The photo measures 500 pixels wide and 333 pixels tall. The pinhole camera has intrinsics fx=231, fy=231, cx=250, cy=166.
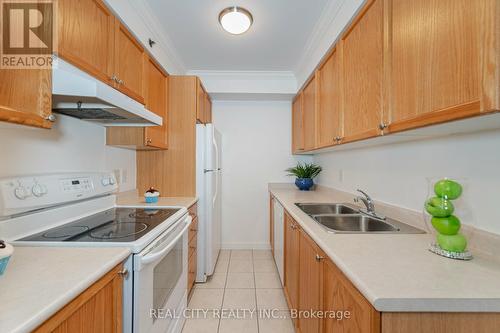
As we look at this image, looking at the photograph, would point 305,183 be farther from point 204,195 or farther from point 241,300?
point 241,300

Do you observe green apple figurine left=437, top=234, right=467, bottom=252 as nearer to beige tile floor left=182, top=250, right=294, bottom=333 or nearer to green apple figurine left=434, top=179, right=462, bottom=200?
green apple figurine left=434, top=179, right=462, bottom=200

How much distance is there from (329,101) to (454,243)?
133 cm

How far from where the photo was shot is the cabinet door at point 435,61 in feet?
2.33

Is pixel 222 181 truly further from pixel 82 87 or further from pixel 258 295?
pixel 82 87

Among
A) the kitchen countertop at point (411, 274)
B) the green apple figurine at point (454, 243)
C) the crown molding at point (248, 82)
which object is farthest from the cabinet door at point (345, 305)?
the crown molding at point (248, 82)

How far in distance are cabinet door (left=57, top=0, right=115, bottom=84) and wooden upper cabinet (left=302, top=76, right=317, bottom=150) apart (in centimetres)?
174

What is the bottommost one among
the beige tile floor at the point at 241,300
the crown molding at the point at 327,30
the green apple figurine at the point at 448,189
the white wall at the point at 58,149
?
the beige tile floor at the point at 241,300

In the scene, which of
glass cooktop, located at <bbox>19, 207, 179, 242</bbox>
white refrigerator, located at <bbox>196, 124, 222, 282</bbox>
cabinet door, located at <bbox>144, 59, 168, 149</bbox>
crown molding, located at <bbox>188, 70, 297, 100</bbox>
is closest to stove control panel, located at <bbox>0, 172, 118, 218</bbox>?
glass cooktop, located at <bbox>19, 207, 179, 242</bbox>

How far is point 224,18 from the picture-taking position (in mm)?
1867

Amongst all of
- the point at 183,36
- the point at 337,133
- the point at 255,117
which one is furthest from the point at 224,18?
the point at 255,117

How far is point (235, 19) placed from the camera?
1.86 meters

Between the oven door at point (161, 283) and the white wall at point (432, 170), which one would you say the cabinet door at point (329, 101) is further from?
the oven door at point (161, 283)

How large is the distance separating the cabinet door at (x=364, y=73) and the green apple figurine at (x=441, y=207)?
0.43 metres

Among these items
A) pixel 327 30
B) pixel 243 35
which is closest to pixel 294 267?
pixel 327 30
